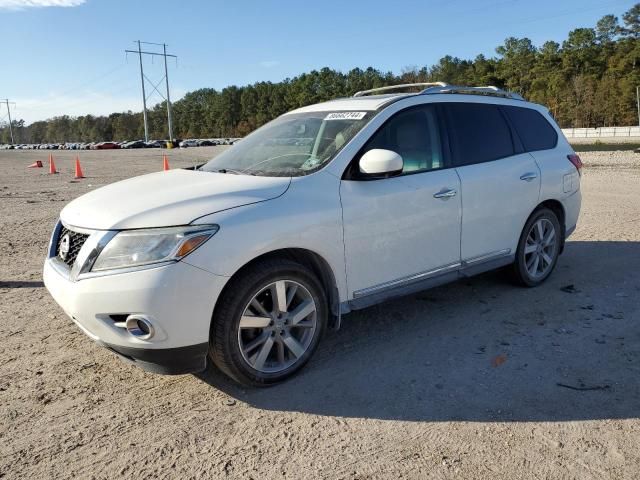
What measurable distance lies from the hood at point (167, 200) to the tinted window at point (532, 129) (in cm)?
281

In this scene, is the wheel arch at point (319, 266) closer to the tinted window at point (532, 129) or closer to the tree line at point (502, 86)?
the tinted window at point (532, 129)

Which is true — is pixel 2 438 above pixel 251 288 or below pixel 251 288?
below

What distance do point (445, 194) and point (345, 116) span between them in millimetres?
987

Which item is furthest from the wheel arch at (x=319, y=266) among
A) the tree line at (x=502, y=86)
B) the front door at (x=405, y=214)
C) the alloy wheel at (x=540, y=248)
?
the tree line at (x=502, y=86)

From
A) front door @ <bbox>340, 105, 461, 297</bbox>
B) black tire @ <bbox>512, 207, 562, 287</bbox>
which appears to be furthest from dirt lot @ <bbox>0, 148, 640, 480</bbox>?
front door @ <bbox>340, 105, 461, 297</bbox>

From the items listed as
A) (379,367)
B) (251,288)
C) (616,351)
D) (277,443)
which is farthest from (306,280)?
(616,351)

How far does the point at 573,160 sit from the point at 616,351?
2.51 metres

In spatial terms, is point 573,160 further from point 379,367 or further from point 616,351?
point 379,367

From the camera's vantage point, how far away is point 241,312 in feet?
10.9

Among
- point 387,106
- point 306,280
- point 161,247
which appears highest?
point 387,106

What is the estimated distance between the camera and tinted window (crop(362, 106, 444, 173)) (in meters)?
4.16

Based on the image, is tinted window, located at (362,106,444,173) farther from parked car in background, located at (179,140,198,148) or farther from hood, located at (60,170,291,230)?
parked car in background, located at (179,140,198,148)

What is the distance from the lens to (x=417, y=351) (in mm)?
4066

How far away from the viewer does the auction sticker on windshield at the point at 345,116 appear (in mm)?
4207
